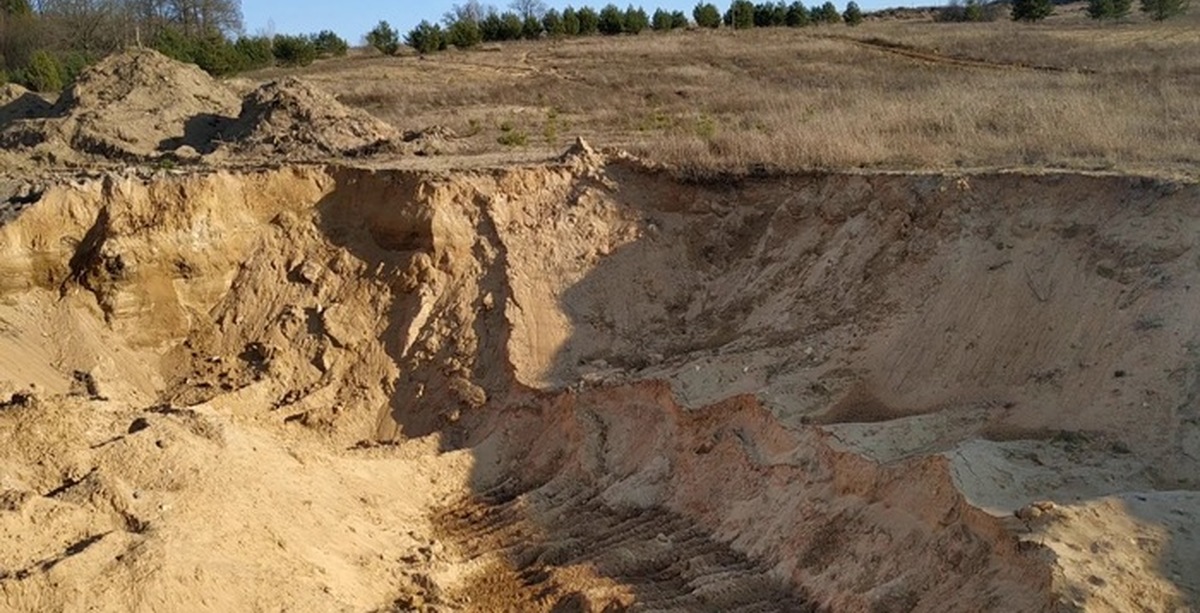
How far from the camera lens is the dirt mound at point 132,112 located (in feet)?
54.4

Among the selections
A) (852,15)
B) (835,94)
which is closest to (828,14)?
(852,15)

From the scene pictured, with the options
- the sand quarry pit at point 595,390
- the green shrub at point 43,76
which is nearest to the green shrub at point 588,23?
the green shrub at point 43,76

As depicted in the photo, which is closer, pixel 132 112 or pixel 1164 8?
pixel 132 112

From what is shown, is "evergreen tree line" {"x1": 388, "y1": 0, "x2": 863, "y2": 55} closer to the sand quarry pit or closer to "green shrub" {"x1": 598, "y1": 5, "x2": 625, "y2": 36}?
"green shrub" {"x1": 598, "y1": 5, "x2": 625, "y2": 36}

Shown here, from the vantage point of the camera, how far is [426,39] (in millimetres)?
38969

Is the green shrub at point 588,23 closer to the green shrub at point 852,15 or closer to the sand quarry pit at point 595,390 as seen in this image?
the green shrub at point 852,15

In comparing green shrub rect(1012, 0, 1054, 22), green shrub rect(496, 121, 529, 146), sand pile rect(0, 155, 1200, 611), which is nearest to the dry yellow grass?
green shrub rect(496, 121, 529, 146)

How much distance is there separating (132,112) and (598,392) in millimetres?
10578

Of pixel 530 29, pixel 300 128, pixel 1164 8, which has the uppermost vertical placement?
pixel 530 29

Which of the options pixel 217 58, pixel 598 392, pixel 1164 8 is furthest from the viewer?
pixel 1164 8

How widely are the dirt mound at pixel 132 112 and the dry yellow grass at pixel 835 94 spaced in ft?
13.1

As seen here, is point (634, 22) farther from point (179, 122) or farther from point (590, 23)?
point (179, 122)

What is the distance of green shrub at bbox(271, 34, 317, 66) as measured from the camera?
121ft

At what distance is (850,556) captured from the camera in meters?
7.75
